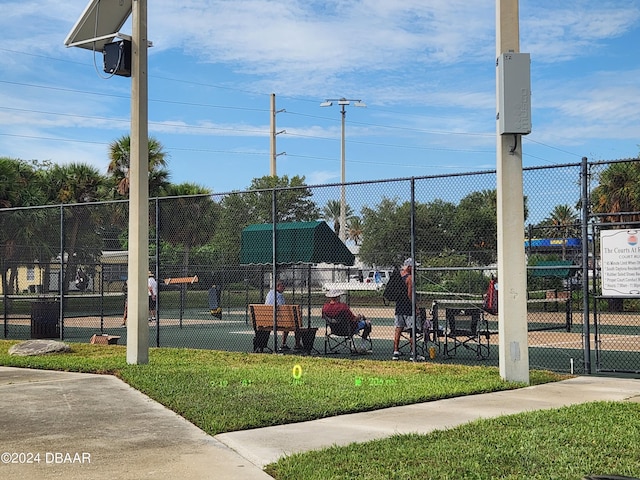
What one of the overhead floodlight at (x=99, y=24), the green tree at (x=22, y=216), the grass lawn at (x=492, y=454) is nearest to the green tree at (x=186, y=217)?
the green tree at (x=22, y=216)

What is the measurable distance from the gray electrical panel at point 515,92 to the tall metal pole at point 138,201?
5471 mm

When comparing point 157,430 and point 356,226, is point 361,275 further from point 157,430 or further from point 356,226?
point 157,430

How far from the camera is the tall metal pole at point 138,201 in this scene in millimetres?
11711

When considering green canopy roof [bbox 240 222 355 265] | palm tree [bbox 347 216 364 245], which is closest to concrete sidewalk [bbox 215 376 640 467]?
green canopy roof [bbox 240 222 355 265]

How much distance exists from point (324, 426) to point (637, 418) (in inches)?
117

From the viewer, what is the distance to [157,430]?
704 centimetres

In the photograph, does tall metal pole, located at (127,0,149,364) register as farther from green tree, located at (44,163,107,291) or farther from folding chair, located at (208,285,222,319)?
green tree, located at (44,163,107,291)

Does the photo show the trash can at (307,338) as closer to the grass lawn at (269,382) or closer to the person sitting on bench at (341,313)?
the person sitting on bench at (341,313)

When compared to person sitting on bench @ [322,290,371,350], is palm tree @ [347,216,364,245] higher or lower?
higher

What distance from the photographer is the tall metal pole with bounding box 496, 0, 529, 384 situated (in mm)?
9734

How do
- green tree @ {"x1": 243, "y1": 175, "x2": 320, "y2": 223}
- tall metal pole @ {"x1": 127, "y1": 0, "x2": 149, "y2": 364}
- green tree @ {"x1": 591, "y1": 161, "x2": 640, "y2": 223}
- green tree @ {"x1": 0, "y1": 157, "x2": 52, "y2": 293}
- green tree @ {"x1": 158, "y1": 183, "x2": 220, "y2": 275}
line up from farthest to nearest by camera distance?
1. green tree @ {"x1": 158, "y1": 183, "x2": 220, "y2": 275}
2. green tree @ {"x1": 0, "y1": 157, "x2": 52, "y2": 293}
3. green tree @ {"x1": 591, "y1": 161, "x2": 640, "y2": 223}
4. green tree @ {"x1": 243, "y1": 175, "x2": 320, "y2": 223}
5. tall metal pole @ {"x1": 127, "y1": 0, "x2": 149, "y2": 364}

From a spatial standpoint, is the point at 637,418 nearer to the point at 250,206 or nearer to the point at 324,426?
the point at 324,426

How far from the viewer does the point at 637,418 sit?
23.7ft

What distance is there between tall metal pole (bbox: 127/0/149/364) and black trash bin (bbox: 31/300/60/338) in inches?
273
